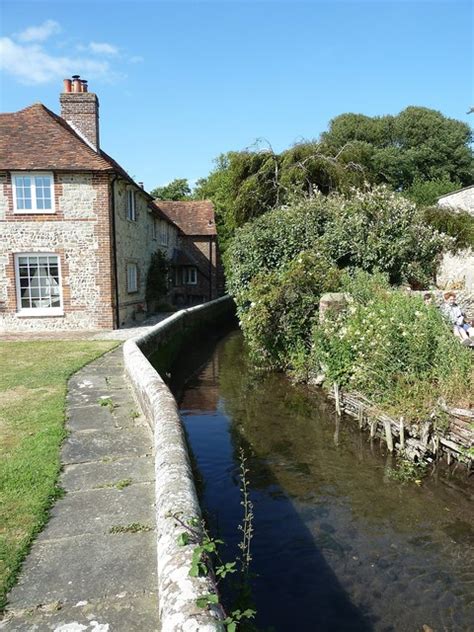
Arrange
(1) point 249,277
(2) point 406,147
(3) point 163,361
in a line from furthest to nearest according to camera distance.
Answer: (2) point 406,147 → (1) point 249,277 → (3) point 163,361

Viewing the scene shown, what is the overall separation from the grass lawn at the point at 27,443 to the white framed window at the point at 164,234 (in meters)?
16.6

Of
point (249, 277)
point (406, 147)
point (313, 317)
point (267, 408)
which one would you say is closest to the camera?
point (267, 408)

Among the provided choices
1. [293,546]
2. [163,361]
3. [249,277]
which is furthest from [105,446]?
[249,277]

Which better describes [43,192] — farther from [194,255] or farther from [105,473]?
[194,255]

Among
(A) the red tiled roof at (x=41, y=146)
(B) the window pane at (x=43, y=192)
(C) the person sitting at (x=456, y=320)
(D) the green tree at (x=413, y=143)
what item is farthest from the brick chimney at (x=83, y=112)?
(D) the green tree at (x=413, y=143)

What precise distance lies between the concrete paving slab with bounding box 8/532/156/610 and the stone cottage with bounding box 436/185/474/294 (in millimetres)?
17282

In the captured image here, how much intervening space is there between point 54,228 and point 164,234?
1225 cm

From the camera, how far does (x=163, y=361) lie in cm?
1493

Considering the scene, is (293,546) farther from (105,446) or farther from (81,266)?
(81,266)

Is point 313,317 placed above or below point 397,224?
below

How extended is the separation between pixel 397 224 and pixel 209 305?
1263 centimetres

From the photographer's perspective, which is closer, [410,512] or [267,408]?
[410,512]

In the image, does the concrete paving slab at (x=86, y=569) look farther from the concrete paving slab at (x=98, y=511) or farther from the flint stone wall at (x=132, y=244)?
the flint stone wall at (x=132, y=244)

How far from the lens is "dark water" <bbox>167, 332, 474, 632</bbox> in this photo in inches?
181
